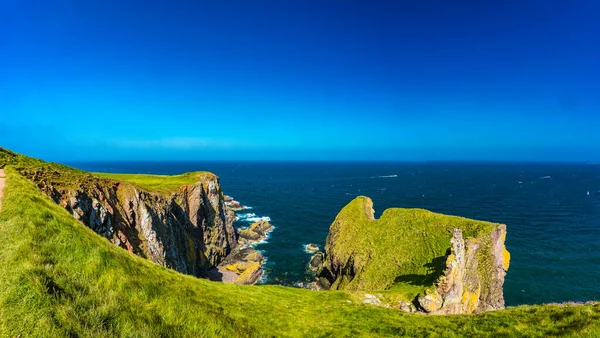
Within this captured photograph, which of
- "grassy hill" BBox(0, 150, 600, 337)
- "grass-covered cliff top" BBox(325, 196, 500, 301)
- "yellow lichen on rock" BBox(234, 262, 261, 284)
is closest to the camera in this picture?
"grassy hill" BBox(0, 150, 600, 337)

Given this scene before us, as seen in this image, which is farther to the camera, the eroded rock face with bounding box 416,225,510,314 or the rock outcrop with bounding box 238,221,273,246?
the rock outcrop with bounding box 238,221,273,246

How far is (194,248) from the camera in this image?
181ft

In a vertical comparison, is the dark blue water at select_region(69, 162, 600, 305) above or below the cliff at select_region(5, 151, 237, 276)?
below

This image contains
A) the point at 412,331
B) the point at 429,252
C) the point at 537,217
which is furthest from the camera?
the point at 537,217

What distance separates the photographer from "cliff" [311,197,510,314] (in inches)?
1193

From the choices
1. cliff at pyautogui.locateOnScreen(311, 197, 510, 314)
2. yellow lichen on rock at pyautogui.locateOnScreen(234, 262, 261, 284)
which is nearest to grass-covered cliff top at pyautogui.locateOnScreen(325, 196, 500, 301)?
cliff at pyautogui.locateOnScreen(311, 197, 510, 314)

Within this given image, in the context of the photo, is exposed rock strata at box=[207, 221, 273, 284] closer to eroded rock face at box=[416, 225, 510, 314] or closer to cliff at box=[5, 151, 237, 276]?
cliff at box=[5, 151, 237, 276]

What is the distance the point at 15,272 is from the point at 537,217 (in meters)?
130

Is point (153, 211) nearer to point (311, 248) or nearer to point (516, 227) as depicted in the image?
point (311, 248)

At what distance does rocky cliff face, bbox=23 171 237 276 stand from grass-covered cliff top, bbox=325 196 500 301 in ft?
91.0

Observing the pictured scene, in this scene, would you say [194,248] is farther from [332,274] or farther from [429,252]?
[429,252]

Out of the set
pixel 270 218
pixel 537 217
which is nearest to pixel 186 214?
pixel 270 218

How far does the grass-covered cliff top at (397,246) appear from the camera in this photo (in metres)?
39.8

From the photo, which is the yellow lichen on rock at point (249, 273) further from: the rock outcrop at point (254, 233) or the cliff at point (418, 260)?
the rock outcrop at point (254, 233)
